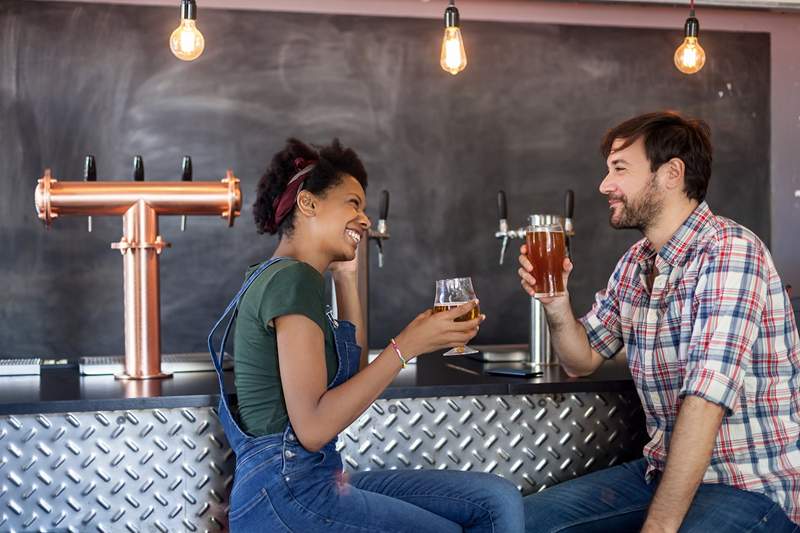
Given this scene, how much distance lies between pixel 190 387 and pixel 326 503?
65cm

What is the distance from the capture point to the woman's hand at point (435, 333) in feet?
5.46

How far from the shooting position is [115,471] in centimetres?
198

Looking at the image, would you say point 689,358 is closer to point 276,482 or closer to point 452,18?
point 276,482

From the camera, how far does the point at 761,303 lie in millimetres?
1869

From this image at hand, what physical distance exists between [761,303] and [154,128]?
9.66 feet

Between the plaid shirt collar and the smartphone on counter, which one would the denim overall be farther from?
the plaid shirt collar

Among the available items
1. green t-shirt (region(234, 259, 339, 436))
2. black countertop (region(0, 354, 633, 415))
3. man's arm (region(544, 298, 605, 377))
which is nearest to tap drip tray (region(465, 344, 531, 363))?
black countertop (region(0, 354, 633, 415))

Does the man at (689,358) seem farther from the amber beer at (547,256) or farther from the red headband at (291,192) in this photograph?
the red headband at (291,192)

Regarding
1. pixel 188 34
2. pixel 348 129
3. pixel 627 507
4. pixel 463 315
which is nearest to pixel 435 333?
pixel 463 315

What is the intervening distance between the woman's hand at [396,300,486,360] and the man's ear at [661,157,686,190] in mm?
670

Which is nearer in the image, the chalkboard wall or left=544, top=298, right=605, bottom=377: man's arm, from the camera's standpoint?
left=544, top=298, right=605, bottom=377: man's arm

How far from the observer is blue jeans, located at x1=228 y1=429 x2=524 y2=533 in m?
1.60

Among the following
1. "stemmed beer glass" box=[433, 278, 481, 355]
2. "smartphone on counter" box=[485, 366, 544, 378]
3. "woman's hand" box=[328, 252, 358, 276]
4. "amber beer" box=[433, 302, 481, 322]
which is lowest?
"smartphone on counter" box=[485, 366, 544, 378]

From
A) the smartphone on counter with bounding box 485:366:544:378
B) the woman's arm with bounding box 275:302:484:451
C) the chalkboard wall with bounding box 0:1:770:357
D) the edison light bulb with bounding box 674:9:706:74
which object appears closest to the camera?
the woman's arm with bounding box 275:302:484:451
